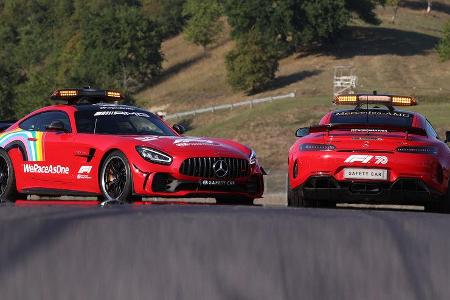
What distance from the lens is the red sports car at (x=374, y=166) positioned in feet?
38.1

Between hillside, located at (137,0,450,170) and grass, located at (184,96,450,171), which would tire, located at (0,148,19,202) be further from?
hillside, located at (137,0,450,170)

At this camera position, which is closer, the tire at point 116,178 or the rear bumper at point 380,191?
the rear bumper at point 380,191

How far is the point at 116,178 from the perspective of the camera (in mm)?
12172

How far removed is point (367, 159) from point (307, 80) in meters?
88.6

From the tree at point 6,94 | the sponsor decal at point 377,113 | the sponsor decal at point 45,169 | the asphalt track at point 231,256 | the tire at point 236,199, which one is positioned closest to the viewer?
the asphalt track at point 231,256

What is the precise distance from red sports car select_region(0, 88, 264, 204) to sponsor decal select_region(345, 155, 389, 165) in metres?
1.39

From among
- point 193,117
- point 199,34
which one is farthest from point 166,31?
point 193,117

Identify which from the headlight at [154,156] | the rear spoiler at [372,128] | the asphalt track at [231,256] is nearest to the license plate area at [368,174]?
the rear spoiler at [372,128]

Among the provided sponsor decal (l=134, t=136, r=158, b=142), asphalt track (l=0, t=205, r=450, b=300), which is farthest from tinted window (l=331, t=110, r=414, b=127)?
asphalt track (l=0, t=205, r=450, b=300)

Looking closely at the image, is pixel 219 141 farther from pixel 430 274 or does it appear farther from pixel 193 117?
pixel 193 117

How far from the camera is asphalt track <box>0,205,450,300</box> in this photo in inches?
216

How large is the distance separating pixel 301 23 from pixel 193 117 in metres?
25.1

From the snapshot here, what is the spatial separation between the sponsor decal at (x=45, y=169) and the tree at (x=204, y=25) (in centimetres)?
11777

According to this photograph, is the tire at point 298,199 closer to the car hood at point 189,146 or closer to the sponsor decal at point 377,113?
the car hood at point 189,146
